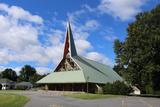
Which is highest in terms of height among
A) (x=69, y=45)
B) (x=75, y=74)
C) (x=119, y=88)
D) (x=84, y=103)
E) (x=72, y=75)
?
(x=69, y=45)

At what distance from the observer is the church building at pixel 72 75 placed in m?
66.6

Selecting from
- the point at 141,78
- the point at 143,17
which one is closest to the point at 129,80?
the point at 141,78

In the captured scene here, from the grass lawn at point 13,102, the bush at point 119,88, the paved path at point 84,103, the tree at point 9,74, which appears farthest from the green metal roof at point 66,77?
the tree at point 9,74

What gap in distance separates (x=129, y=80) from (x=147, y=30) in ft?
28.2

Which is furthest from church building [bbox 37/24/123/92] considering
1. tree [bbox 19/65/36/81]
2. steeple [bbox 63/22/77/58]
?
tree [bbox 19/65/36/81]

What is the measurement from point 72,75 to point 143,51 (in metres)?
Result: 21.9

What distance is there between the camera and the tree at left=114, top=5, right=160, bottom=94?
50.8 meters

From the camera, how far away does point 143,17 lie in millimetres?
53969

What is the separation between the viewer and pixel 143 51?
5128 centimetres

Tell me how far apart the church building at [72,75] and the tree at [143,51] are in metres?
12.4

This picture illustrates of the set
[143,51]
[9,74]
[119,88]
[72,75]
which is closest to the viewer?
[143,51]

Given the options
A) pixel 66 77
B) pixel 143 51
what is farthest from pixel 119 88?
pixel 66 77

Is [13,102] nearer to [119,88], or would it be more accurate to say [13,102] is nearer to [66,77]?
[119,88]

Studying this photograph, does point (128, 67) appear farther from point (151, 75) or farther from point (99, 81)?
point (99, 81)
